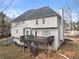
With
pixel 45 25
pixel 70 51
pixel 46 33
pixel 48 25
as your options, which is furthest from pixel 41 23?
pixel 70 51

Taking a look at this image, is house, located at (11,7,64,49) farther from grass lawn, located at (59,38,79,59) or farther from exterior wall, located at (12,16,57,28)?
grass lawn, located at (59,38,79,59)

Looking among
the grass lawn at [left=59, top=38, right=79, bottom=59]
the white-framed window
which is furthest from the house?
the grass lawn at [left=59, top=38, right=79, bottom=59]

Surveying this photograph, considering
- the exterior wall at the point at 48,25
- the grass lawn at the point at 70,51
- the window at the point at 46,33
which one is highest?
the exterior wall at the point at 48,25

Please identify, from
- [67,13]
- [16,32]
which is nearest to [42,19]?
[16,32]

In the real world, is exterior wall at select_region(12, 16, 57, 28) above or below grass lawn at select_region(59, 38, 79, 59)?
above

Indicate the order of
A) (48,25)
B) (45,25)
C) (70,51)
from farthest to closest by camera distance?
(45,25) < (48,25) < (70,51)

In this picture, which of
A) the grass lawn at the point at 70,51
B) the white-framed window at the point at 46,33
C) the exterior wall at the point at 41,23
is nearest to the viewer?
the grass lawn at the point at 70,51

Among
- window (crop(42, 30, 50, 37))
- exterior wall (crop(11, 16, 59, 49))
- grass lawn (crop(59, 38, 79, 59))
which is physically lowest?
grass lawn (crop(59, 38, 79, 59))

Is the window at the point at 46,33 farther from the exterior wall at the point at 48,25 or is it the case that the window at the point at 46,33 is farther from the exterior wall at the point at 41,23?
the exterior wall at the point at 41,23

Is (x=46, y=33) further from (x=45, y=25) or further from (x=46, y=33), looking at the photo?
(x=45, y=25)

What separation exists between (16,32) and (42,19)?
32.5ft

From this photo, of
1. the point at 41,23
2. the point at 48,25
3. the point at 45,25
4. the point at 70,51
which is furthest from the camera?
the point at 41,23

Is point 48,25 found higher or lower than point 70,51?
higher

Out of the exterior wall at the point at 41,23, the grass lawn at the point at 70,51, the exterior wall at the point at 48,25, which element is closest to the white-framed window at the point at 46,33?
the exterior wall at the point at 48,25
